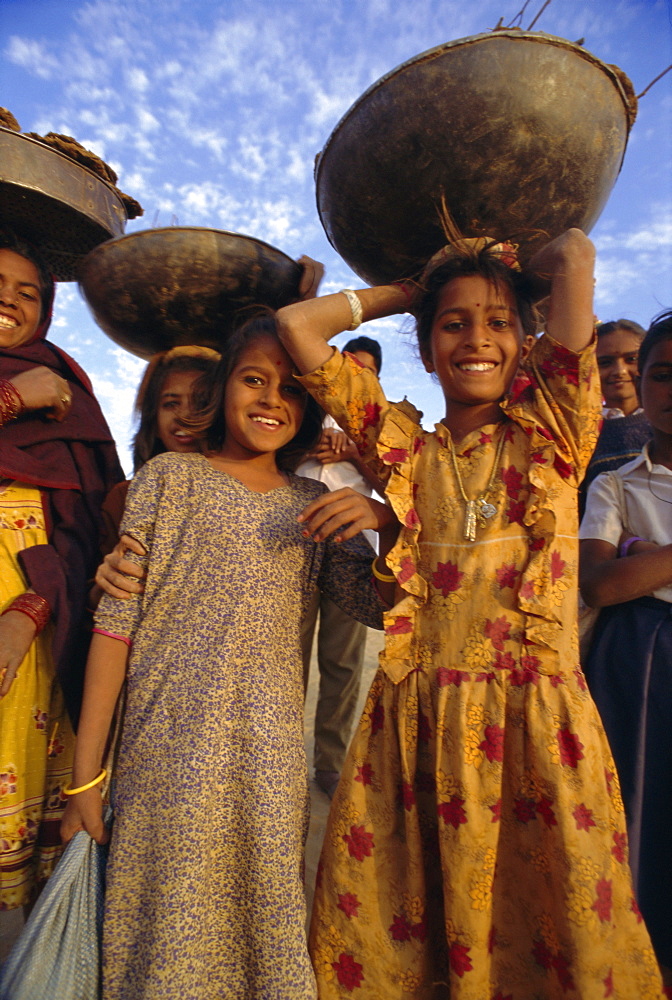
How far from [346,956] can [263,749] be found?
0.50 m

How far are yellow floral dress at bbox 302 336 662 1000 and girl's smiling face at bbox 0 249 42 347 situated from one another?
44.7 inches

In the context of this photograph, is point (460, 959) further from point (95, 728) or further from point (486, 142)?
point (486, 142)

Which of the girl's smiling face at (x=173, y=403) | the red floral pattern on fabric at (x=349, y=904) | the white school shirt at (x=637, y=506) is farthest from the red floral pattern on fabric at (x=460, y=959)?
the girl's smiling face at (x=173, y=403)

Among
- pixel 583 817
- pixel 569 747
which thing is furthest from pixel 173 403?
pixel 583 817

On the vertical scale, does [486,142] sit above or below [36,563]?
above

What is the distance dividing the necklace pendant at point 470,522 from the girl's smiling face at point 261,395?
57 centimetres

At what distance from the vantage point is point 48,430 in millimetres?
1729

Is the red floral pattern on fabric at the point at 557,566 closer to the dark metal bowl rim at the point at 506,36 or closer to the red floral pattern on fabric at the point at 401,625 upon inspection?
the red floral pattern on fabric at the point at 401,625

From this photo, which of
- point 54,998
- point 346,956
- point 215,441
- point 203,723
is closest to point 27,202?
point 215,441

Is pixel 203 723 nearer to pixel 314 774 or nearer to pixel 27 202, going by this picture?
pixel 27 202

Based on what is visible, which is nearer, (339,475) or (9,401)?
(9,401)

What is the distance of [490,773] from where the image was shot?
1134 mm

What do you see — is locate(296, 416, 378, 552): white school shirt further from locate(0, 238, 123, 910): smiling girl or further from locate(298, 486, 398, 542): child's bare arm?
locate(298, 486, 398, 542): child's bare arm

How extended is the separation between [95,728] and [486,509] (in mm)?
1085
